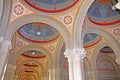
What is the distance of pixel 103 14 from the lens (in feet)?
38.5

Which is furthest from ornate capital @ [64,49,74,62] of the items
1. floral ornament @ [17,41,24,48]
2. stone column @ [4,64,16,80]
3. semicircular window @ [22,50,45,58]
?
semicircular window @ [22,50,45,58]

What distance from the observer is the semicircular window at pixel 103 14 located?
1130 cm

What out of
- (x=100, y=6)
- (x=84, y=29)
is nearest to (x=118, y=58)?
(x=84, y=29)

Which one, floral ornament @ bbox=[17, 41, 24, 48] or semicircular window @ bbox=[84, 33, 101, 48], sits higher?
semicircular window @ bbox=[84, 33, 101, 48]

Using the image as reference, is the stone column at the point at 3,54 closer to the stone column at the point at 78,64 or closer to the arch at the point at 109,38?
the stone column at the point at 78,64

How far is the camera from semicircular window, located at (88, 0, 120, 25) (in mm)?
11305

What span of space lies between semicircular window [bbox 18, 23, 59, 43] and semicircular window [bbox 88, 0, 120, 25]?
10.7ft

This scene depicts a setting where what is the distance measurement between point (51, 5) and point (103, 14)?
3.77 meters

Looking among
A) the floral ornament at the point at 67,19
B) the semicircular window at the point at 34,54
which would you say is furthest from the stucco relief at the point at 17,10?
the semicircular window at the point at 34,54

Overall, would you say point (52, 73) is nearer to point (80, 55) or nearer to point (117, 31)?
point (80, 55)

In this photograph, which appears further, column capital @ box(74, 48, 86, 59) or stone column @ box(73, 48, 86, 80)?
column capital @ box(74, 48, 86, 59)

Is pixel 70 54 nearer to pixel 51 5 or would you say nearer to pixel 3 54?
pixel 51 5

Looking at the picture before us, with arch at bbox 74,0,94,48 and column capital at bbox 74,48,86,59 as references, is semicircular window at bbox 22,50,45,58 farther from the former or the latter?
column capital at bbox 74,48,86,59

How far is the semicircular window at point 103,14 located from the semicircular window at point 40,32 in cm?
325
